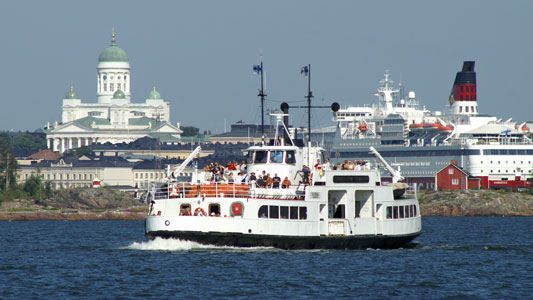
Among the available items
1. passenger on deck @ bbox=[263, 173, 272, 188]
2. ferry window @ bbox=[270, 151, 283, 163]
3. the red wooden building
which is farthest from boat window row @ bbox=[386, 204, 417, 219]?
the red wooden building

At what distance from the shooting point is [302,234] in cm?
5988

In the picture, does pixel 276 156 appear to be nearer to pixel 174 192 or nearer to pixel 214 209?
pixel 214 209

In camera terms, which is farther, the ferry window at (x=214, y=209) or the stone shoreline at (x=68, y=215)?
the stone shoreline at (x=68, y=215)

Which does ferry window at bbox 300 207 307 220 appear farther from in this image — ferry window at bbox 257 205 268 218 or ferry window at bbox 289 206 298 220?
ferry window at bbox 257 205 268 218

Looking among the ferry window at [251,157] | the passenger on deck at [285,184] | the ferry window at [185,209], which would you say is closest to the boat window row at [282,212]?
the passenger on deck at [285,184]

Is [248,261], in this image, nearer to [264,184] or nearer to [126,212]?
[264,184]

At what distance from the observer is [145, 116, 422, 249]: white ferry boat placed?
193 ft

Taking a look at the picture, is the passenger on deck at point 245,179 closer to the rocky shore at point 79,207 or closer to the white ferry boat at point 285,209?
the white ferry boat at point 285,209

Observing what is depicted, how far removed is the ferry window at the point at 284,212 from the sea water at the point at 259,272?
170cm

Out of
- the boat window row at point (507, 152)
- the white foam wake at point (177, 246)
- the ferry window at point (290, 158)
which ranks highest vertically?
the boat window row at point (507, 152)

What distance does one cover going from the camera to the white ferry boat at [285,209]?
2319 inches

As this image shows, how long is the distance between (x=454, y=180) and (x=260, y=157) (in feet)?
354

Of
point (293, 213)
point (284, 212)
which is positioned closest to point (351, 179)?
point (293, 213)

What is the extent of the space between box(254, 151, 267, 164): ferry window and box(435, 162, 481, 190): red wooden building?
347 ft
